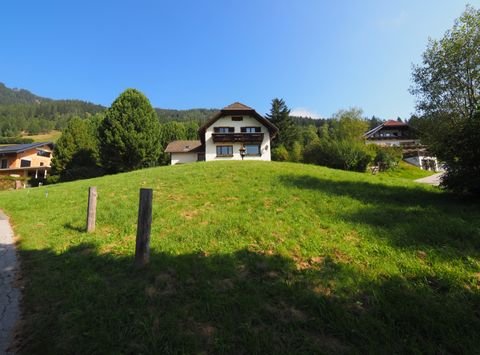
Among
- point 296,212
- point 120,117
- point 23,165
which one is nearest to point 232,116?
point 120,117

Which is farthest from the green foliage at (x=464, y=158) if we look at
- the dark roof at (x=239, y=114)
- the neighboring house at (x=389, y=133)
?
the neighboring house at (x=389, y=133)

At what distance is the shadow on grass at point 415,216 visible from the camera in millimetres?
6027

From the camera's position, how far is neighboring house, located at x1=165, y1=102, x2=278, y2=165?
3666 centimetres

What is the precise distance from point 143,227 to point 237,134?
3188 centimetres

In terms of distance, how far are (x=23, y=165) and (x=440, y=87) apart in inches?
2436

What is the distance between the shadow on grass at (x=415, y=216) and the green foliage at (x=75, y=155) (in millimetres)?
34050

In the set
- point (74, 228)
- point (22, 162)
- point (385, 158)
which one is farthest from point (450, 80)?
point (22, 162)

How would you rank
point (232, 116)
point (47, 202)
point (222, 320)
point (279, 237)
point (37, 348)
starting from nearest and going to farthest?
point (37, 348) → point (222, 320) → point (279, 237) → point (47, 202) → point (232, 116)

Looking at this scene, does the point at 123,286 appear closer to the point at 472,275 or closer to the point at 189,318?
the point at 189,318

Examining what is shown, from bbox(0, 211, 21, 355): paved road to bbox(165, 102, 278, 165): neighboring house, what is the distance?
29802mm

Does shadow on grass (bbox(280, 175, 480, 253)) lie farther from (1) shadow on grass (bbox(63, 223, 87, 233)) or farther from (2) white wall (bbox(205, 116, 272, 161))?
(2) white wall (bbox(205, 116, 272, 161))

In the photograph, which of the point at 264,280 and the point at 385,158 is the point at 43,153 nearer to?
the point at 385,158

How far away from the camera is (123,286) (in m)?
4.68

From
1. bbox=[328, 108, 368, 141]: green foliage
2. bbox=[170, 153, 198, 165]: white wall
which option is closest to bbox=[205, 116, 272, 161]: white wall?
bbox=[170, 153, 198, 165]: white wall
